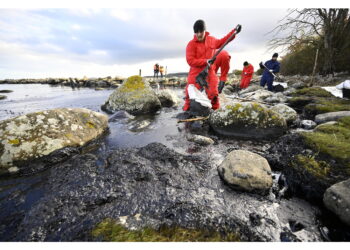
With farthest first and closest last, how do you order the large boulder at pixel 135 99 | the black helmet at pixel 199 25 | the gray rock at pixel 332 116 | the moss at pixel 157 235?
the large boulder at pixel 135 99 < the black helmet at pixel 199 25 < the gray rock at pixel 332 116 < the moss at pixel 157 235

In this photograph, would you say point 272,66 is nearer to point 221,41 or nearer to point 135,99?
point 221,41

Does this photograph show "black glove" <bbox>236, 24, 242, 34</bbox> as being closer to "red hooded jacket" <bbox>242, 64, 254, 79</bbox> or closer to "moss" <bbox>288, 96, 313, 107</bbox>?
"moss" <bbox>288, 96, 313, 107</bbox>

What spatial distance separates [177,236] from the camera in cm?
137

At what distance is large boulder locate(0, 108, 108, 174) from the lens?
8.21 ft

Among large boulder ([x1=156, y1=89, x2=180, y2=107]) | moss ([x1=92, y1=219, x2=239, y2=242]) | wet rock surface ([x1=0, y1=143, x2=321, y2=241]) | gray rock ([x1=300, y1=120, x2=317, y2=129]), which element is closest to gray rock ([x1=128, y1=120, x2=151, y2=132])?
wet rock surface ([x1=0, y1=143, x2=321, y2=241])

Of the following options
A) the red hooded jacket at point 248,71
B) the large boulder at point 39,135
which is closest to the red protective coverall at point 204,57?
the large boulder at point 39,135

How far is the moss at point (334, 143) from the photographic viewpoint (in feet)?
6.45

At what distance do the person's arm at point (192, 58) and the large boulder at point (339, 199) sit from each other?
4989 mm

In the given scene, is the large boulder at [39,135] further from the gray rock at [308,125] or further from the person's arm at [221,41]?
the gray rock at [308,125]

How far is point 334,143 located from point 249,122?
1.69 metres

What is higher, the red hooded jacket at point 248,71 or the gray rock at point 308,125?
the red hooded jacket at point 248,71

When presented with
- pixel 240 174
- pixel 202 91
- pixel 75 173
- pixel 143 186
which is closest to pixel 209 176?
pixel 240 174

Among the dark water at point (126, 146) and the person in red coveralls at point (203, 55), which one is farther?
the person in red coveralls at point (203, 55)

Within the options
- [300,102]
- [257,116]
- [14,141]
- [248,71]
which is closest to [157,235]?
[14,141]
